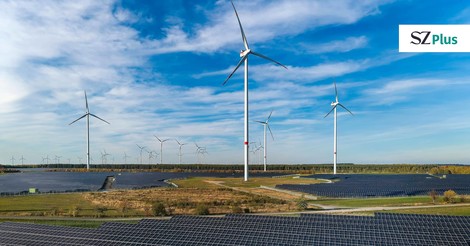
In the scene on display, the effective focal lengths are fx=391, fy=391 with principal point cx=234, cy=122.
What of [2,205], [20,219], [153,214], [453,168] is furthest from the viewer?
[453,168]

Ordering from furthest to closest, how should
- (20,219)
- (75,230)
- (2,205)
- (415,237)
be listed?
(2,205) < (20,219) < (75,230) < (415,237)

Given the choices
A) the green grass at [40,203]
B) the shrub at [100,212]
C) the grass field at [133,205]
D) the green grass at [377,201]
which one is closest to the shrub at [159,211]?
the grass field at [133,205]

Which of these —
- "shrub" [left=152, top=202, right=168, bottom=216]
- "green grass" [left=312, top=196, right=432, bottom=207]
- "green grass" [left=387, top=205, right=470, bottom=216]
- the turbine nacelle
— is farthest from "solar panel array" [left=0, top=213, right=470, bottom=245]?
the turbine nacelle

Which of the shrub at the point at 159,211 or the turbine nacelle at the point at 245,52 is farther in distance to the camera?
the turbine nacelle at the point at 245,52

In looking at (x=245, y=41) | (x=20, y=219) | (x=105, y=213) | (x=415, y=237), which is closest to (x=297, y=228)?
(x=415, y=237)

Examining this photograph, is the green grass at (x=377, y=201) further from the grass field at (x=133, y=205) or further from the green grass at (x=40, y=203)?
the green grass at (x=40, y=203)

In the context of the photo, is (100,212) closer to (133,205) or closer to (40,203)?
(133,205)

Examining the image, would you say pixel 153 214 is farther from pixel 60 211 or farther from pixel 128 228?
pixel 128 228
